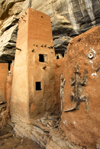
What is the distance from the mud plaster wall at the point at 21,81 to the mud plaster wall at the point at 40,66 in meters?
0.35

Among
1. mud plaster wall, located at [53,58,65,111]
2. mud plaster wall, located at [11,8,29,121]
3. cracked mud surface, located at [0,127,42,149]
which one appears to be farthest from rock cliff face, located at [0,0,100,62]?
cracked mud surface, located at [0,127,42,149]

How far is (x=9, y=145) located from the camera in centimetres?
647

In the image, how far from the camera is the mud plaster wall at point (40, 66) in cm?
790

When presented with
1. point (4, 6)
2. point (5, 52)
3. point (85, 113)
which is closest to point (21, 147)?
point (85, 113)

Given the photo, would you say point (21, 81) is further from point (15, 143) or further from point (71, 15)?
point (71, 15)

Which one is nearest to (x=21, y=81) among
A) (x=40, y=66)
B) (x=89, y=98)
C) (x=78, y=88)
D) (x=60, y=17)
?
(x=40, y=66)

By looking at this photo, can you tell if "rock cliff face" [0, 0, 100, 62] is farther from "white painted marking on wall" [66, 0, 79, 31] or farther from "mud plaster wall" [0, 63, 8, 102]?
"mud plaster wall" [0, 63, 8, 102]

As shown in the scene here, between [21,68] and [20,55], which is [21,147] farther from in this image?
[20,55]

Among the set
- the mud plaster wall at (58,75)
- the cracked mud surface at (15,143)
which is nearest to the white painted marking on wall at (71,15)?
the mud plaster wall at (58,75)

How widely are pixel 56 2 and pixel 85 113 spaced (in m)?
15.1

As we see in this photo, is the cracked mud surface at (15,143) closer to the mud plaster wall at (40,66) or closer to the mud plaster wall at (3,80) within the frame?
the mud plaster wall at (40,66)

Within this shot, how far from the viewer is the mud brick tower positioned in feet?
25.7

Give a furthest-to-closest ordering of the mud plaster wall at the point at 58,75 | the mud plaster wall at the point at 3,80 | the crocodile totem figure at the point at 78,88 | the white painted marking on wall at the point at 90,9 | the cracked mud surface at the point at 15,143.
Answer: the white painted marking on wall at the point at 90,9, the mud plaster wall at the point at 3,80, the mud plaster wall at the point at 58,75, the cracked mud surface at the point at 15,143, the crocodile totem figure at the point at 78,88

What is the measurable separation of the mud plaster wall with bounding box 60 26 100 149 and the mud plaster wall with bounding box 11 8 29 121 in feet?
13.2
